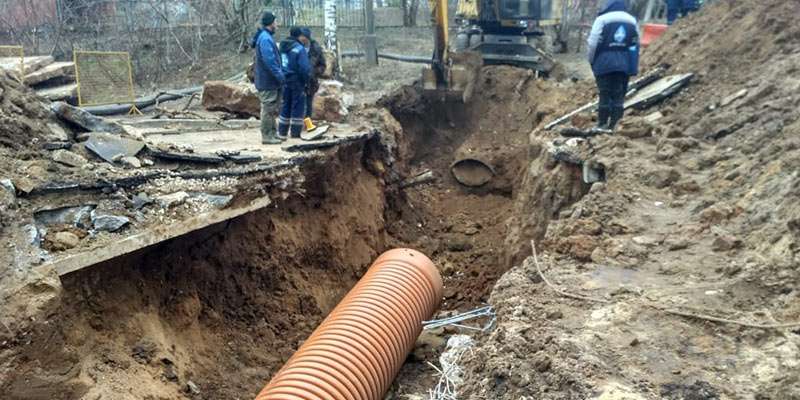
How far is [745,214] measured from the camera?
5.02 meters

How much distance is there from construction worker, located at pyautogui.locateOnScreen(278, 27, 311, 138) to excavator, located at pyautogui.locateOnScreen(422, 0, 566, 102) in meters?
4.15

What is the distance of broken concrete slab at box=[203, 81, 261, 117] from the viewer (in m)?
10.3

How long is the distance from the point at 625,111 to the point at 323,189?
4.36 meters

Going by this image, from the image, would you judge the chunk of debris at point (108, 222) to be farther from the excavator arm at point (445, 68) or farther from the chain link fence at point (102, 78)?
the excavator arm at point (445, 68)

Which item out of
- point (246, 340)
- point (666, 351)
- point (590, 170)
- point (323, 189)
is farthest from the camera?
point (323, 189)

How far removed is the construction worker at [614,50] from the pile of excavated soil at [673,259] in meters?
0.45

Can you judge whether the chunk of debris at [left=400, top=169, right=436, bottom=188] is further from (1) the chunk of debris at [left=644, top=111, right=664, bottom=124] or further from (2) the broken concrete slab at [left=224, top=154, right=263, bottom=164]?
(2) the broken concrete slab at [left=224, top=154, right=263, bottom=164]

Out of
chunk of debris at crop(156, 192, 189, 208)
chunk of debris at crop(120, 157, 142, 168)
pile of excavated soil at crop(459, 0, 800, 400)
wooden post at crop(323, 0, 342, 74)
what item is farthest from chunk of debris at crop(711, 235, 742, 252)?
wooden post at crop(323, 0, 342, 74)

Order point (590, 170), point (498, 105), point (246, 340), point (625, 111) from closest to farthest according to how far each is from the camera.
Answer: point (246, 340)
point (590, 170)
point (625, 111)
point (498, 105)

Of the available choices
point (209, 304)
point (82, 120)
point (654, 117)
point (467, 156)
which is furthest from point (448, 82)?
point (209, 304)

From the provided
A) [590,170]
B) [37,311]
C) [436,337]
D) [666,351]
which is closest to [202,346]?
[37,311]

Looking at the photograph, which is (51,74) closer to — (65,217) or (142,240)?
(65,217)

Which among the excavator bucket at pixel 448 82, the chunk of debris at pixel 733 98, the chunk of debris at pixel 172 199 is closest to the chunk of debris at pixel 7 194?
the chunk of debris at pixel 172 199

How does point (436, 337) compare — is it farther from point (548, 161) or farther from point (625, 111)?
point (625, 111)
